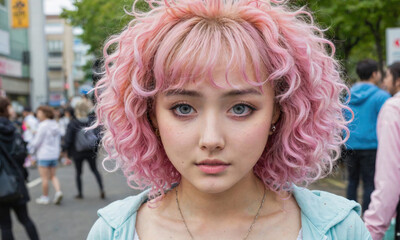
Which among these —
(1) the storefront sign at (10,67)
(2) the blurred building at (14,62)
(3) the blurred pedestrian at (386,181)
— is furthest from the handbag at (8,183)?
(1) the storefront sign at (10,67)

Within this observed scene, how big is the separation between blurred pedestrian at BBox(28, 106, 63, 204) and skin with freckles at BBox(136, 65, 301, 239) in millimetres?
7080

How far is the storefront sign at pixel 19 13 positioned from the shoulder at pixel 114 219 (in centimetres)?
2082

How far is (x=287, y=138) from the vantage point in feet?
5.26

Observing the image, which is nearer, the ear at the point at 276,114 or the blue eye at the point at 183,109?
the blue eye at the point at 183,109

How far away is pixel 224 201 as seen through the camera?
1598 mm

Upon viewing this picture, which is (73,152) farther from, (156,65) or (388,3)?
(388,3)

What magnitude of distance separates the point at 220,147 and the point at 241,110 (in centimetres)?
15

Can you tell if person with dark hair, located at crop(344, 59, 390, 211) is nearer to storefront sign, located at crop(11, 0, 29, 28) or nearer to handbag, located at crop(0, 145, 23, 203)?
handbag, located at crop(0, 145, 23, 203)

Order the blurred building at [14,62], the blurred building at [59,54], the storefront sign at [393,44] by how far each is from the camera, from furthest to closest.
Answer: the blurred building at [59,54], the blurred building at [14,62], the storefront sign at [393,44]

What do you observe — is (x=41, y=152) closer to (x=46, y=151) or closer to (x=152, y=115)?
(x=46, y=151)

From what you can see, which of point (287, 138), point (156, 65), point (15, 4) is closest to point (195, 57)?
point (156, 65)

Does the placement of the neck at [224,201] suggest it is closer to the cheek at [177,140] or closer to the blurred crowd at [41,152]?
the cheek at [177,140]

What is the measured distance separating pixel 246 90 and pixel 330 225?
1.78ft

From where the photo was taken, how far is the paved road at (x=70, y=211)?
6.09 meters
